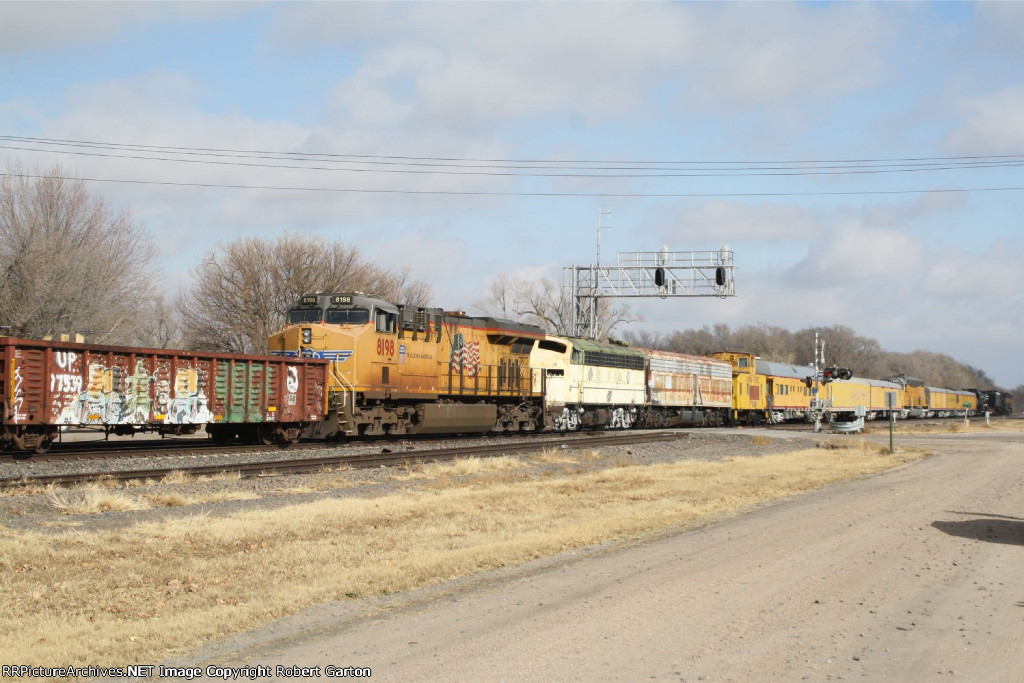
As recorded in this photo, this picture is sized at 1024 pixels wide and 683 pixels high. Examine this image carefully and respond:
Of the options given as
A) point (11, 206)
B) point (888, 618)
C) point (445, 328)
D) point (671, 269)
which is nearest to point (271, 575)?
point (888, 618)

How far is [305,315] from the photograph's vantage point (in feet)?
92.7

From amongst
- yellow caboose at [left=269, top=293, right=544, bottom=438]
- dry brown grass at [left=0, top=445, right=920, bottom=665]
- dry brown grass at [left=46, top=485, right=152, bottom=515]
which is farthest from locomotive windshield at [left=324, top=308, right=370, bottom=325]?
dry brown grass at [left=46, top=485, right=152, bottom=515]

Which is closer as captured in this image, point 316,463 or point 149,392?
point 316,463

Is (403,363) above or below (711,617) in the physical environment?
above

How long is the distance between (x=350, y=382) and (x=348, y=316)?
1995 millimetres

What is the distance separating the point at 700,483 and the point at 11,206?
129 ft

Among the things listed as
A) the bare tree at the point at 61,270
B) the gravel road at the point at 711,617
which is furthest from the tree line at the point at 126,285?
the gravel road at the point at 711,617

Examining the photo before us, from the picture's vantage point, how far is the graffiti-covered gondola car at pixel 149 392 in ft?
65.3

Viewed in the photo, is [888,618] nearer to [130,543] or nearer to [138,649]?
[138,649]

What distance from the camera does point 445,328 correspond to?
1226 inches

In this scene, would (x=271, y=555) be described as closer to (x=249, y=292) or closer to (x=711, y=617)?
(x=711, y=617)

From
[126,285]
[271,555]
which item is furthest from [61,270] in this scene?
[271,555]

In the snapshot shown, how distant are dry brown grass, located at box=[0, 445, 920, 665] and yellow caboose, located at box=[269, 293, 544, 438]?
898 cm

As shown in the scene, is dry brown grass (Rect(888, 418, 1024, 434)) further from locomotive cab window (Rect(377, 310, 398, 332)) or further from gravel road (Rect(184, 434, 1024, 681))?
gravel road (Rect(184, 434, 1024, 681))
